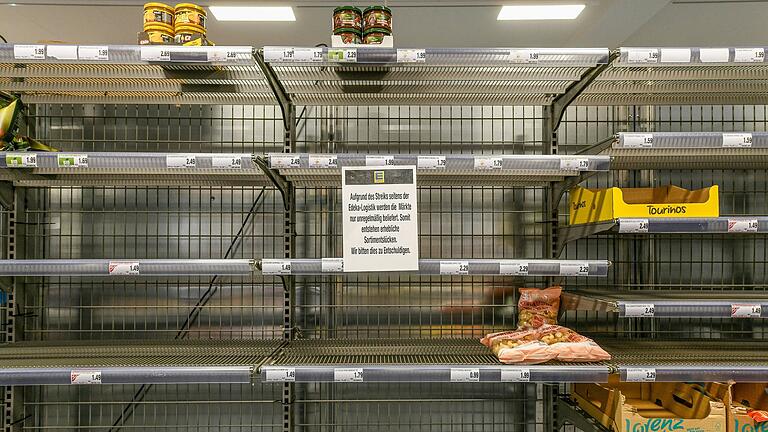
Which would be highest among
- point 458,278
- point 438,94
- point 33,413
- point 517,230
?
point 438,94

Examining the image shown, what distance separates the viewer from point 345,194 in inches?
74.1

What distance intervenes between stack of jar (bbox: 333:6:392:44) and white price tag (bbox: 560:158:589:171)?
0.84 meters

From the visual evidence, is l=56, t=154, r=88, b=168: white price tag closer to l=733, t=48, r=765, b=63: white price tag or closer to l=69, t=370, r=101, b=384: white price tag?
l=69, t=370, r=101, b=384: white price tag

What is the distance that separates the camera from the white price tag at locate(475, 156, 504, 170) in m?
1.85

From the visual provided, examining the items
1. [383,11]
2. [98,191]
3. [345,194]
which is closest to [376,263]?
[345,194]

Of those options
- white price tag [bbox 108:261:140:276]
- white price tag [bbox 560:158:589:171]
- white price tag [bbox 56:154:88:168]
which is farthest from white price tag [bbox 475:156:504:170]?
white price tag [bbox 56:154:88:168]

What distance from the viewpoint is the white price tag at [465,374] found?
178cm

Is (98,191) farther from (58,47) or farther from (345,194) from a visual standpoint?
(345,194)

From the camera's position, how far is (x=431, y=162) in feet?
6.08

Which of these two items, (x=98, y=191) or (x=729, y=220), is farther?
(x=98, y=191)

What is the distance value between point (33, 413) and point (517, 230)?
264 centimetres

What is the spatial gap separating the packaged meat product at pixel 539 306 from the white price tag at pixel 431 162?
2.60 ft

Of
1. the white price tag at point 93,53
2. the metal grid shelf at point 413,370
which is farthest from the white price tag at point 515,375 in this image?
the white price tag at point 93,53

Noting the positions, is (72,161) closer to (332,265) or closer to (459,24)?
(332,265)
